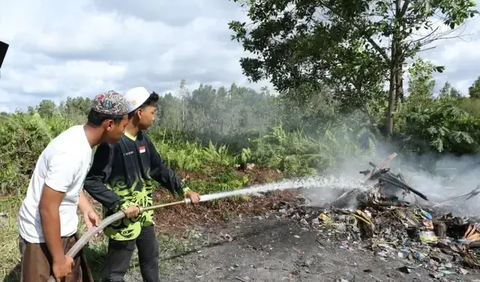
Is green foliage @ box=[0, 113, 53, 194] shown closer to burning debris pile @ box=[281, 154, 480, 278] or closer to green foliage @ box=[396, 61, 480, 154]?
burning debris pile @ box=[281, 154, 480, 278]

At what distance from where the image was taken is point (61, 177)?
8.30 feet

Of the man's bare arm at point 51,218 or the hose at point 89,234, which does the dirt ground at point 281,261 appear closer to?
the hose at point 89,234

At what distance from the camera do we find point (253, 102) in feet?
50.0

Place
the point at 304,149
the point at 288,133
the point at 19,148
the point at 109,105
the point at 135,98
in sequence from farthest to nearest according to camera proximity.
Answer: the point at 288,133 < the point at 304,149 < the point at 19,148 < the point at 135,98 < the point at 109,105

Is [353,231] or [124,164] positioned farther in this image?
[353,231]

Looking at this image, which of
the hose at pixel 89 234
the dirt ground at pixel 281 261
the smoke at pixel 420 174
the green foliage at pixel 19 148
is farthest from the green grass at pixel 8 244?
the smoke at pixel 420 174

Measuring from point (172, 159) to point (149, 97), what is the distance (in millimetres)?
5497

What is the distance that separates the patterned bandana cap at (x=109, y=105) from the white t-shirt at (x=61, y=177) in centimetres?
18

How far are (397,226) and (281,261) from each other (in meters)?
2.08

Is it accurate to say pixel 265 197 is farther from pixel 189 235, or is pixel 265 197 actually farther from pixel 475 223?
pixel 475 223

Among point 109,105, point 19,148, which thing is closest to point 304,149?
point 19,148

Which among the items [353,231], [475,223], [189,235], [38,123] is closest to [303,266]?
[353,231]

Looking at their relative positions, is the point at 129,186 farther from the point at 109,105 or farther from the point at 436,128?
the point at 436,128

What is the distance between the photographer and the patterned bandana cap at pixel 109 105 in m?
2.77
